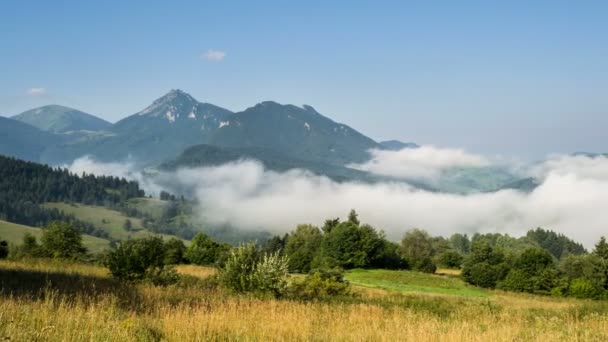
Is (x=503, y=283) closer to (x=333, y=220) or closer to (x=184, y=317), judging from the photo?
(x=333, y=220)

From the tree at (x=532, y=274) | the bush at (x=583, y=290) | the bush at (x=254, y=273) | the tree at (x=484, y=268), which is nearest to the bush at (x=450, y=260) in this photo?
the tree at (x=484, y=268)

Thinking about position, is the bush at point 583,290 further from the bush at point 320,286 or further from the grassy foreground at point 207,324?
the grassy foreground at point 207,324

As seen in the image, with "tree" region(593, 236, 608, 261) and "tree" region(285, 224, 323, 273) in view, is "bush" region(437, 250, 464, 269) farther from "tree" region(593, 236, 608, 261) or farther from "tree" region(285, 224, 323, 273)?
"tree" region(593, 236, 608, 261)

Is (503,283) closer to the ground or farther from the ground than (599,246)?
closer to the ground

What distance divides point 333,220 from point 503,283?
42.3 metres

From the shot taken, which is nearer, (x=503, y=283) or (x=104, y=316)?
(x=104, y=316)

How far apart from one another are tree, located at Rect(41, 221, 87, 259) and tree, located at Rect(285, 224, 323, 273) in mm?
54106

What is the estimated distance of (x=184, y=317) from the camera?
13398mm

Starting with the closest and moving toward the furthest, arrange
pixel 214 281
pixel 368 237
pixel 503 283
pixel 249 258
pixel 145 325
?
pixel 145 325 < pixel 249 258 < pixel 214 281 < pixel 503 283 < pixel 368 237

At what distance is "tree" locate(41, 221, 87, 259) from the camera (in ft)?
179

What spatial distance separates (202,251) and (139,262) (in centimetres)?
6284

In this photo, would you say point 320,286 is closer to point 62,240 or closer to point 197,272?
point 197,272

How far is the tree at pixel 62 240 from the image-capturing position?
179 ft

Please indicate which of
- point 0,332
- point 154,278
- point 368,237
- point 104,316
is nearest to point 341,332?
point 104,316
